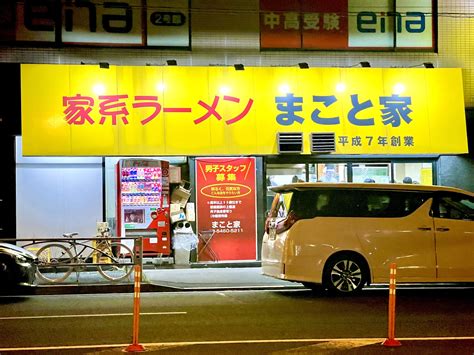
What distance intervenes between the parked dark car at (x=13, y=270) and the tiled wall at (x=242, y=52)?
19.8 ft

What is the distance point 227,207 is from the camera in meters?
17.1

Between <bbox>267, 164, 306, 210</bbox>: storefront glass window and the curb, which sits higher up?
<bbox>267, 164, 306, 210</bbox>: storefront glass window

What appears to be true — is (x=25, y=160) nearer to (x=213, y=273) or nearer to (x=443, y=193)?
(x=213, y=273)

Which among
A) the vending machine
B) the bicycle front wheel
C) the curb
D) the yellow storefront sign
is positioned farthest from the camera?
the vending machine

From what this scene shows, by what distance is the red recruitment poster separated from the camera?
17.1 m

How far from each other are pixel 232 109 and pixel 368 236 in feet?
18.4

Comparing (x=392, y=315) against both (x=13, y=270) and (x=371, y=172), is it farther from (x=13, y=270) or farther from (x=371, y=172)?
(x=371, y=172)

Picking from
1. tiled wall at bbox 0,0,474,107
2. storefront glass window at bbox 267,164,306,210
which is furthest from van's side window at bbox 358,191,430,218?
tiled wall at bbox 0,0,474,107

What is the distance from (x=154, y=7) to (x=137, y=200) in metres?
4.92

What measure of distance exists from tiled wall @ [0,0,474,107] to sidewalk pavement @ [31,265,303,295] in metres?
5.33

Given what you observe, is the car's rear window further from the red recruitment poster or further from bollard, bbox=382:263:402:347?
the red recruitment poster

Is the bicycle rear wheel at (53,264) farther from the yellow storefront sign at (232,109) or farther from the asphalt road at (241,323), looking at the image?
the yellow storefront sign at (232,109)

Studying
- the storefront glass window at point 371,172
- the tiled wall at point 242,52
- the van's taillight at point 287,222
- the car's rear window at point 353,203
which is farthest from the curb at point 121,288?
the tiled wall at point 242,52

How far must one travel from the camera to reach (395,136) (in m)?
17.1
